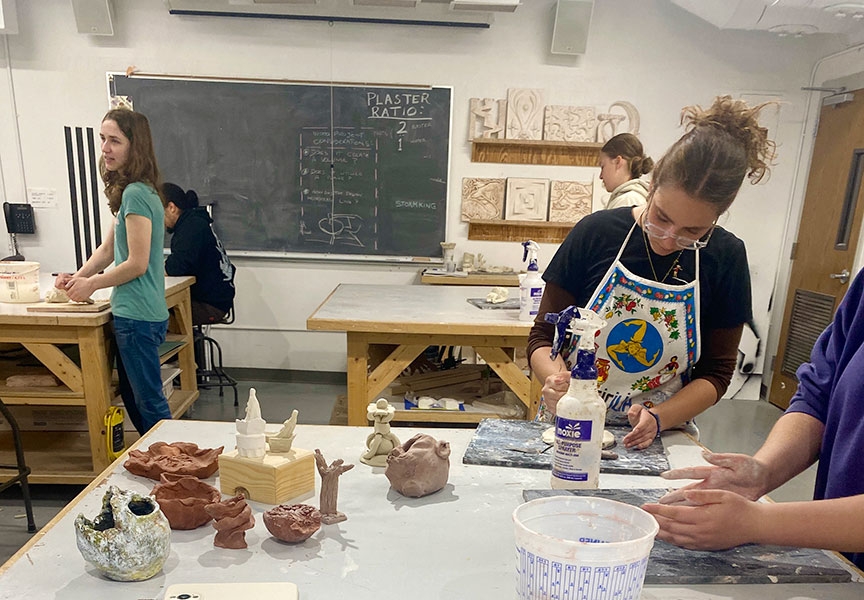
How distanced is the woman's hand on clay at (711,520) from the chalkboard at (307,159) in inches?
152

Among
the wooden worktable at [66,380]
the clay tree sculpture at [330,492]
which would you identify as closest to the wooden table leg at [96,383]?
the wooden worktable at [66,380]

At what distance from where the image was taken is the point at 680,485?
1256mm

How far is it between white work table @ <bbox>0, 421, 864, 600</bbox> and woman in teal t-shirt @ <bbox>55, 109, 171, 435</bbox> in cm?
154

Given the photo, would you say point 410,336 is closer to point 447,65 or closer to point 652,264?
point 652,264

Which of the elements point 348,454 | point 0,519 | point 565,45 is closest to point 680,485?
point 348,454

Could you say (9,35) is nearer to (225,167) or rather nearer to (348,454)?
(225,167)

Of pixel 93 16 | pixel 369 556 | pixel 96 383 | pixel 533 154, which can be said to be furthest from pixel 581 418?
pixel 93 16

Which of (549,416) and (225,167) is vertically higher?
(225,167)

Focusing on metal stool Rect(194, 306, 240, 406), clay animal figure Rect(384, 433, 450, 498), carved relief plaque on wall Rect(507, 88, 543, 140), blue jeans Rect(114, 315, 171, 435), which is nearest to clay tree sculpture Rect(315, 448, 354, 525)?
clay animal figure Rect(384, 433, 450, 498)

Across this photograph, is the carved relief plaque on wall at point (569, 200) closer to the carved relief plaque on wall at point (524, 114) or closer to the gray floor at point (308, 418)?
the carved relief plaque on wall at point (524, 114)

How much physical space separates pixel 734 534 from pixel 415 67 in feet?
14.0

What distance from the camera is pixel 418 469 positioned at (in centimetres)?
118

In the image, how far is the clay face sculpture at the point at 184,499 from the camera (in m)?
1.04

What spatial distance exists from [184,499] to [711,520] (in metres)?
0.96
